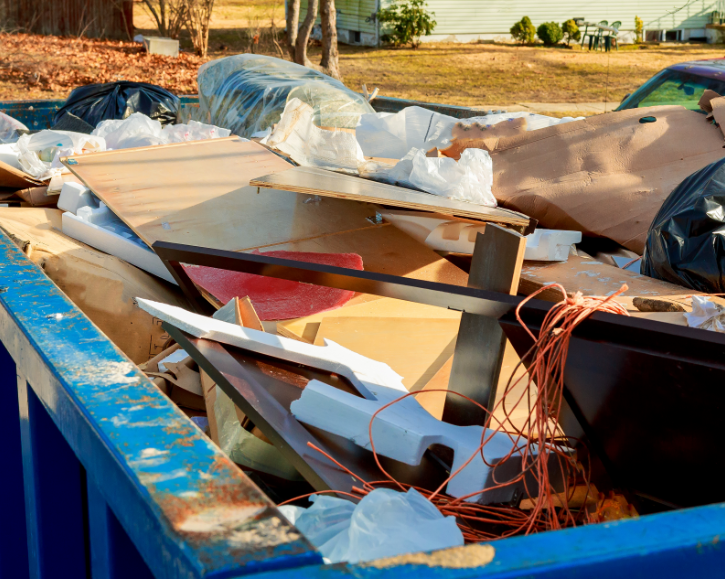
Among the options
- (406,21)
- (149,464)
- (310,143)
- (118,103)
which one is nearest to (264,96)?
(118,103)

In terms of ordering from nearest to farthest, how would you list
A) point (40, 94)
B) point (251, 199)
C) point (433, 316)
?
1. point (433, 316)
2. point (251, 199)
3. point (40, 94)

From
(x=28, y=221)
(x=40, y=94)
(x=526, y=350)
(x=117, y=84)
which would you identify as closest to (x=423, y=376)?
(x=526, y=350)

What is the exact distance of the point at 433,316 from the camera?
2434 millimetres

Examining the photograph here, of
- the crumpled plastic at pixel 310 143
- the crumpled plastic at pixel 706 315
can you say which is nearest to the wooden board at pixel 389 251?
the crumpled plastic at pixel 310 143

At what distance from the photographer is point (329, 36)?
13.4m

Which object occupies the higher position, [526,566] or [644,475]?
[526,566]

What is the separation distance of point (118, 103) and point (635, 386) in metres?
4.71

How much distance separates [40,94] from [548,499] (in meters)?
12.3

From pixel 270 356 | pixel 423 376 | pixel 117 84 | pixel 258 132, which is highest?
pixel 117 84

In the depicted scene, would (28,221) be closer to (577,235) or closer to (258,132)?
(258,132)

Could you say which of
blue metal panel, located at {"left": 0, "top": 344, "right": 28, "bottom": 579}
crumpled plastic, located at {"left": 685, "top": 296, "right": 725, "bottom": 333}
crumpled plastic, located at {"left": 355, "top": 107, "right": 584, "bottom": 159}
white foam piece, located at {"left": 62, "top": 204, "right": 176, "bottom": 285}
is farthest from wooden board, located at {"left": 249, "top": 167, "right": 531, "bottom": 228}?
blue metal panel, located at {"left": 0, "top": 344, "right": 28, "bottom": 579}

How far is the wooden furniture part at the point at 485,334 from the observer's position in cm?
151

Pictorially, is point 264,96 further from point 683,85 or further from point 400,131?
point 683,85

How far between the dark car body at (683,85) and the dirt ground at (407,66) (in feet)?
25.7
